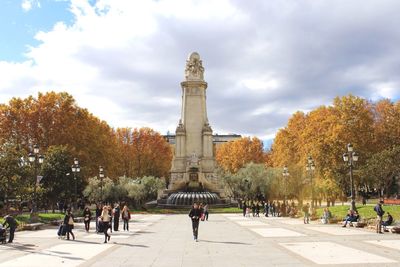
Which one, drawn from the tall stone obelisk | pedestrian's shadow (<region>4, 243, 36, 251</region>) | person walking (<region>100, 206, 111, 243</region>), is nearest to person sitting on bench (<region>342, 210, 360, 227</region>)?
person walking (<region>100, 206, 111, 243</region>)

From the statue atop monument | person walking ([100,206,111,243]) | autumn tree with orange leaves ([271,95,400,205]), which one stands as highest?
the statue atop monument

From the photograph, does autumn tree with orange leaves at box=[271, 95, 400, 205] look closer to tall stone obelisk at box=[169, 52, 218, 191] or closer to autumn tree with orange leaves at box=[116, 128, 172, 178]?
tall stone obelisk at box=[169, 52, 218, 191]

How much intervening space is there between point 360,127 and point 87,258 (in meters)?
45.5

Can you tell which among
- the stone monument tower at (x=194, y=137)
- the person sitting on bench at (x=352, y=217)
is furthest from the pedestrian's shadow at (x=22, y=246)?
the stone monument tower at (x=194, y=137)

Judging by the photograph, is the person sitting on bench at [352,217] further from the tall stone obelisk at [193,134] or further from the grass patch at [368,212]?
the tall stone obelisk at [193,134]

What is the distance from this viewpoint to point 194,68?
64.4 meters

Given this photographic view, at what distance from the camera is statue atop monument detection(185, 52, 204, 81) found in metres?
63.7

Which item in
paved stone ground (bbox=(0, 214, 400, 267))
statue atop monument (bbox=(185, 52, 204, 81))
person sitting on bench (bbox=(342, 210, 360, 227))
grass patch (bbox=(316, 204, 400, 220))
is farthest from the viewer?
statue atop monument (bbox=(185, 52, 204, 81))

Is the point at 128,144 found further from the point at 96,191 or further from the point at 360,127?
the point at 360,127

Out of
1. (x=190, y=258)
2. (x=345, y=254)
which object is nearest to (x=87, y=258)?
(x=190, y=258)

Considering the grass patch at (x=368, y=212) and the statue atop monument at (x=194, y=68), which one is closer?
the grass patch at (x=368, y=212)

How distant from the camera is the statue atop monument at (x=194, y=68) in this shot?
63.7 meters

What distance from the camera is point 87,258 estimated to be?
43.1 feet

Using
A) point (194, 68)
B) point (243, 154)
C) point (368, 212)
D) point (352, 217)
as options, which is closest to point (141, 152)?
point (243, 154)
